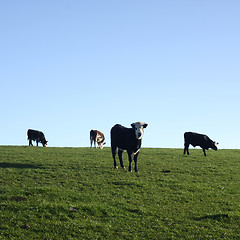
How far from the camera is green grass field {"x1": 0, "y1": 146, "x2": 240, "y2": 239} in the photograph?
50.0 ft

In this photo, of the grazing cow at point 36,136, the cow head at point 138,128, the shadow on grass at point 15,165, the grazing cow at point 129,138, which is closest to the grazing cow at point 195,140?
the grazing cow at point 129,138

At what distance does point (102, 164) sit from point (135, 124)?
18.5 ft

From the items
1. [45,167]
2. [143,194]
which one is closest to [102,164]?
[45,167]

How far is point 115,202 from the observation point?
61.2ft

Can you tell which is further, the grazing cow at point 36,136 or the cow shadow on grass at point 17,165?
the grazing cow at point 36,136

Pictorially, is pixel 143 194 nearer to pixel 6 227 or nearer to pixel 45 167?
pixel 6 227

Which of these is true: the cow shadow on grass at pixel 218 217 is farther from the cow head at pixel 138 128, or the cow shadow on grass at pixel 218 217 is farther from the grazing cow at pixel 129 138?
the grazing cow at pixel 129 138

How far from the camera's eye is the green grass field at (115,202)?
50.0ft

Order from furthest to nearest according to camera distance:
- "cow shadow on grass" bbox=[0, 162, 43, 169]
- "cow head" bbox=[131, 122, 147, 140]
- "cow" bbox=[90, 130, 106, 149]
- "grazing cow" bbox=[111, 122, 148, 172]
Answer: "cow" bbox=[90, 130, 106, 149] → "cow shadow on grass" bbox=[0, 162, 43, 169] → "grazing cow" bbox=[111, 122, 148, 172] → "cow head" bbox=[131, 122, 147, 140]

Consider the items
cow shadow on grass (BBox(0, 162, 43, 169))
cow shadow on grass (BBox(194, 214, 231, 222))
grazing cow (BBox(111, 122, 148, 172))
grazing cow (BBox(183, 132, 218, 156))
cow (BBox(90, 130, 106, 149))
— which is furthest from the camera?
cow (BBox(90, 130, 106, 149))

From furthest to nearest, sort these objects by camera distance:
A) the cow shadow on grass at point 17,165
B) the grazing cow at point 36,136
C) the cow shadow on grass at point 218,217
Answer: the grazing cow at point 36,136
the cow shadow on grass at point 17,165
the cow shadow on grass at point 218,217

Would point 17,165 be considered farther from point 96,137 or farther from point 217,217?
point 96,137

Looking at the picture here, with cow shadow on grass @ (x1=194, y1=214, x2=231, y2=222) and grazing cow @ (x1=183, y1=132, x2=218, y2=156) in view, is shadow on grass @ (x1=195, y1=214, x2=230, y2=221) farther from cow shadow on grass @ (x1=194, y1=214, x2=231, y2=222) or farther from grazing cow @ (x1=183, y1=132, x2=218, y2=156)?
grazing cow @ (x1=183, y1=132, x2=218, y2=156)

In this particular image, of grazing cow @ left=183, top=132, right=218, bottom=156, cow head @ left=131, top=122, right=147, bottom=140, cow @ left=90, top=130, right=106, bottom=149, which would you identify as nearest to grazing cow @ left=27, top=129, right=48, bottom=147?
cow @ left=90, top=130, right=106, bottom=149
